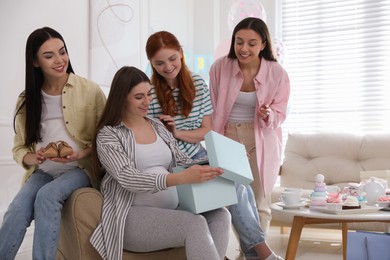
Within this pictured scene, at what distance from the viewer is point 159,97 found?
8.38 ft

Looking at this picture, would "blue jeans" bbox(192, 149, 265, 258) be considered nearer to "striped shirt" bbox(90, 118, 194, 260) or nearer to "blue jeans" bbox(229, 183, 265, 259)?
"blue jeans" bbox(229, 183, 265, 259)

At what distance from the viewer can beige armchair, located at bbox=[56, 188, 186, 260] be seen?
208cm

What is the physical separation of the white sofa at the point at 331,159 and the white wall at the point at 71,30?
1.41m

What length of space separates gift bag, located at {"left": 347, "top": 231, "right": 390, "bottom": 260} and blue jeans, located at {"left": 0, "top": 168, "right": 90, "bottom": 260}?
113 centimetres

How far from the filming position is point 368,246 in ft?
7.33

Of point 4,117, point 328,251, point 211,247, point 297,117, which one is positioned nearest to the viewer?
point 211,247

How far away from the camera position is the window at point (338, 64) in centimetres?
486

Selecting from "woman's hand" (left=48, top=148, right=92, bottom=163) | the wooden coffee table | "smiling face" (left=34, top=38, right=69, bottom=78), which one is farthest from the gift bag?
"smiling face" (left=34, top=38, right=69, bottom=78)

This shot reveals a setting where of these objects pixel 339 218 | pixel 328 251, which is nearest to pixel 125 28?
pixel 328 251

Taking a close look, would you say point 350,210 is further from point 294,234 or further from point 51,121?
point 51,121

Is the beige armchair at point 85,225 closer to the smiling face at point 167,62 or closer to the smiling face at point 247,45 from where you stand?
the smiling face at point 167,62

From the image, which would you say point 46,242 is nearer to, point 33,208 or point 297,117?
point 33,208

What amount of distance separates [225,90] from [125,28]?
1757mm

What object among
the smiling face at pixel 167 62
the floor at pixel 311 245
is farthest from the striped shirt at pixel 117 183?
the floor at pixel 311 245
